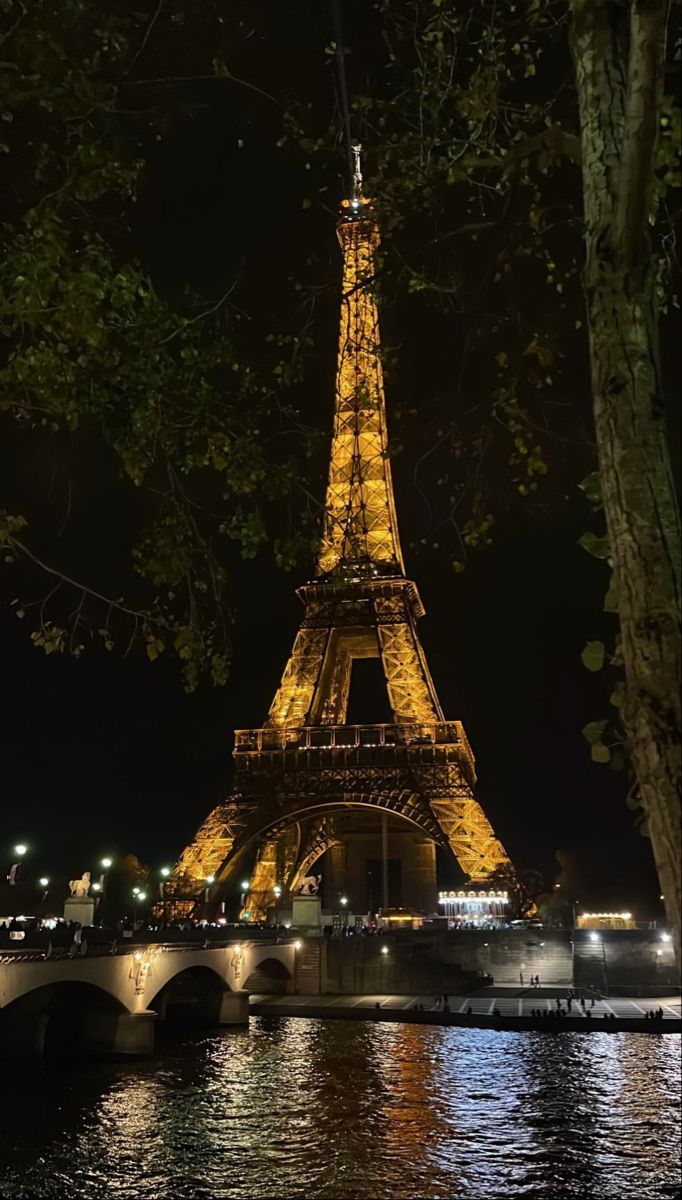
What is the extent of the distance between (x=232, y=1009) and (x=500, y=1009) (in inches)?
443

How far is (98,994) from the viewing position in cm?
3172

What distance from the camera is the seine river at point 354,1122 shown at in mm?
17156

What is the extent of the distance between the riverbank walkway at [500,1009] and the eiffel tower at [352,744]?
598 centimetres

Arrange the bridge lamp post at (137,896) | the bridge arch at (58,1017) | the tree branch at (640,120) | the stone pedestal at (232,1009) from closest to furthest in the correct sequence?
the tree branch at (640,120)
the bridge arch at (58,1017)
the stone pedestal at (232,1009)
the bridge lamp post at (137,896)

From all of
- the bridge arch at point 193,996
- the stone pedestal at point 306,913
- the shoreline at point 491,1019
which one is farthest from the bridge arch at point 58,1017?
the stone pedestal at point 306,913

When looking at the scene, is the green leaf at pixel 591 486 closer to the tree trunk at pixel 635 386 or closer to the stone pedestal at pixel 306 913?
the tree trunk at pixel 635 386

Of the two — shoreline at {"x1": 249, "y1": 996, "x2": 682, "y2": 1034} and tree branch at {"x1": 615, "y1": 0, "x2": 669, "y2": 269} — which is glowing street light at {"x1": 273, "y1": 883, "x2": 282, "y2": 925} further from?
tree branch at {"x1": 615, "y1": 0, "x2": 669, "y2": 269}

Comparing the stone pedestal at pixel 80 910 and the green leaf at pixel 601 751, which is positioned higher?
the green leaf at pixel 601 751

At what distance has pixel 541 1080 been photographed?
26172 millimetres

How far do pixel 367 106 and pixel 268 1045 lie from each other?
32.1 metres

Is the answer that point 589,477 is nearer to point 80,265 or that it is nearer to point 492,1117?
point 80,265

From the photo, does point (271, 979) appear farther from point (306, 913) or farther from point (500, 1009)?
point (500, 1009)

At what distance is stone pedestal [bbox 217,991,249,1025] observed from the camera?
38.6m

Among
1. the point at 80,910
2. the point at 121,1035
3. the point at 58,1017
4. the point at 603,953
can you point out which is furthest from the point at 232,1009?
the point at 603,953
